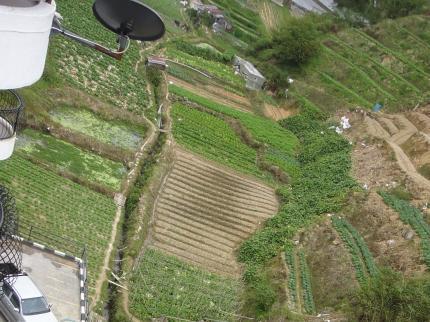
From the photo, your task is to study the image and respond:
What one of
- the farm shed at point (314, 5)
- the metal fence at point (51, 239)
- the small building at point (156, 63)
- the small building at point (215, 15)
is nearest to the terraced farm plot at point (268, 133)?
the small building at point (156, 63)

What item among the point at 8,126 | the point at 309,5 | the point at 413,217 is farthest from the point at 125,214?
the point at 309,5

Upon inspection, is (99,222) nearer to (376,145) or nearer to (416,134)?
(376,145)

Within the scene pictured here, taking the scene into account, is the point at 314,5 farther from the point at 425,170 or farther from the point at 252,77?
the point at 425,170

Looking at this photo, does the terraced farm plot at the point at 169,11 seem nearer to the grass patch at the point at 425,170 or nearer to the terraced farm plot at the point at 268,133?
the terraced farm plot at the point at 268,133

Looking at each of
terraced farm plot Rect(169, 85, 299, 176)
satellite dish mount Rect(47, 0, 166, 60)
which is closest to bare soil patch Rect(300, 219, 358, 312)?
terraced farm plot Rect(169, 85, 299, 176)

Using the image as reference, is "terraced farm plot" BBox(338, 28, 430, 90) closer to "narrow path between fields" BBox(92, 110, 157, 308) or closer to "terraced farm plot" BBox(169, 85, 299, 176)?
"terraced farm plot" BBox(169, 85, 299, 176)
